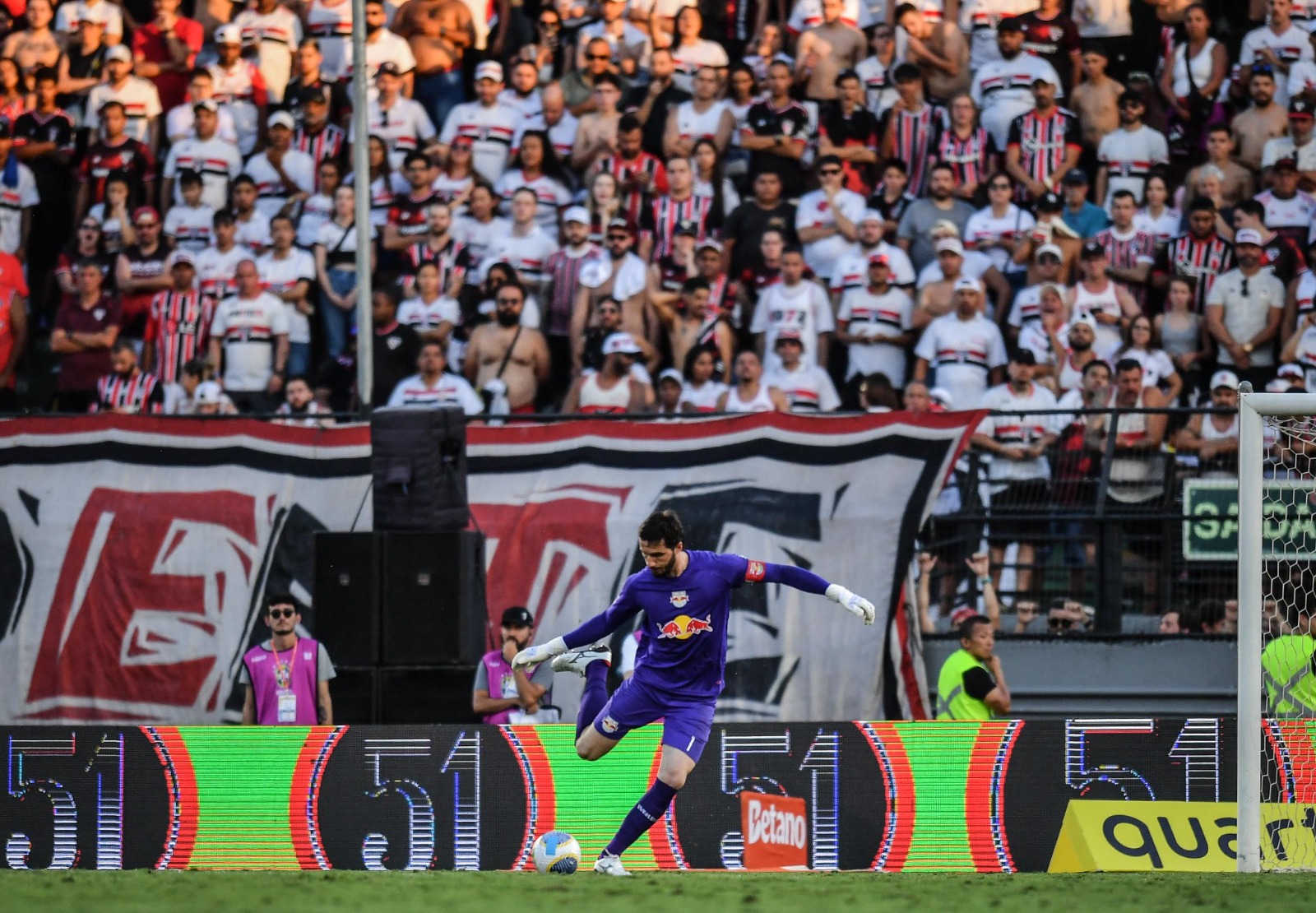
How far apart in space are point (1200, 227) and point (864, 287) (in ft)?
8.75

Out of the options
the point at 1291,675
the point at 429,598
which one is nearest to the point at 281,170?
the point at 429,598

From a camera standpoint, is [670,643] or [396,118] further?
[396,118]

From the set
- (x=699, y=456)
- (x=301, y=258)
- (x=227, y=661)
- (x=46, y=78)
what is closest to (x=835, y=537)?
(x=699, y=456)

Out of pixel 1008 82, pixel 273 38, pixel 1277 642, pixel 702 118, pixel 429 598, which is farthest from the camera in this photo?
pixel 273 38

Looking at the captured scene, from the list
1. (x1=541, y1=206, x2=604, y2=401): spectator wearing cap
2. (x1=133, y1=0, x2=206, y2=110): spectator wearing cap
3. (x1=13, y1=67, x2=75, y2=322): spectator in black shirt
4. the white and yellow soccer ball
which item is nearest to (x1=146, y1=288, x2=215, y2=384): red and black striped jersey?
(x1=13, y1=67, x2=75, y2=322): spectator in black shirt

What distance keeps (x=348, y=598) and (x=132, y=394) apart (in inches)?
198

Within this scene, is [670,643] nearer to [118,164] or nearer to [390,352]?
[390,352]

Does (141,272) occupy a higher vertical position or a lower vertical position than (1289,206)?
lower

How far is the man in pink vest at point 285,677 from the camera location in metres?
12.2

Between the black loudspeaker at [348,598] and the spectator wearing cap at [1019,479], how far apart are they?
460 centimetres

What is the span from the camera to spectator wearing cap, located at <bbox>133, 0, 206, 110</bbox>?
1838 centimetres

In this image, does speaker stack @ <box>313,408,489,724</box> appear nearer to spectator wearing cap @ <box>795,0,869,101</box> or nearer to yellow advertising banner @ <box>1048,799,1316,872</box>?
yellow advertising banner @ <box>1048,799,1316,872</box>

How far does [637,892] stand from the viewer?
836 cm

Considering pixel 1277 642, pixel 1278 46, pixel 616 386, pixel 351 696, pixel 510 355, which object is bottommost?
pixel 351 696
